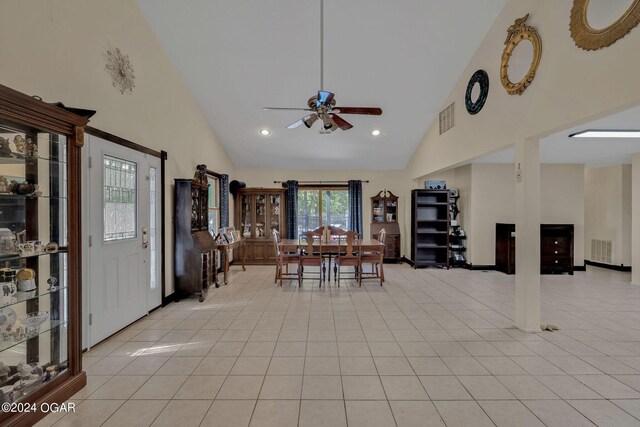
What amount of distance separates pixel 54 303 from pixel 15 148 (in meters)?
1.12

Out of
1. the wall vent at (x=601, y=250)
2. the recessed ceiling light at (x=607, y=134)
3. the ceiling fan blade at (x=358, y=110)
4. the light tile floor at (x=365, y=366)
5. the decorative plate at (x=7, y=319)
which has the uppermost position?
the ceiling fan blade at (x=358, y=110)

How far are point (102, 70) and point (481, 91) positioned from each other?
14.6 ft

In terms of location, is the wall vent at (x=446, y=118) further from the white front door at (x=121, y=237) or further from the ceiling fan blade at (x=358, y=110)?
the white front door at (x=121, y=237)

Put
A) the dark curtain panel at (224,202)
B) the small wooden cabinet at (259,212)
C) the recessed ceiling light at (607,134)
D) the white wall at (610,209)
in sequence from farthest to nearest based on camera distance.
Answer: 1. the small wooden cabinet at (259,212)
2. the white wall at (610,209)
3. the dark curtain panel at (224,202)
4. the recessed ceiling light at (607,134)

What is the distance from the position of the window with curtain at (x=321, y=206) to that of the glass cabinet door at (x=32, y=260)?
19.2 ft

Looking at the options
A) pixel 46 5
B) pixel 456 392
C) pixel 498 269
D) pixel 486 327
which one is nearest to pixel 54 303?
pixel 46 5

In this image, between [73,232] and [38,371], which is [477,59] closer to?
[73,232]

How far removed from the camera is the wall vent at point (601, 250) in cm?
696

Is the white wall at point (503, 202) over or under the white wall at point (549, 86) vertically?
under

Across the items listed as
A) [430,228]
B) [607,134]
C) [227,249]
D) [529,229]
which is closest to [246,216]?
[227,249]

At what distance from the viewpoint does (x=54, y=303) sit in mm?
2209

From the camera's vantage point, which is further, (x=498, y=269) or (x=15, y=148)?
(x=498, y=269)

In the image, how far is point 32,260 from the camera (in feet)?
7.06

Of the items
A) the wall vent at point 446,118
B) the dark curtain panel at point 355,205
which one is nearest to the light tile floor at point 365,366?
the wall vent at point 446,118
